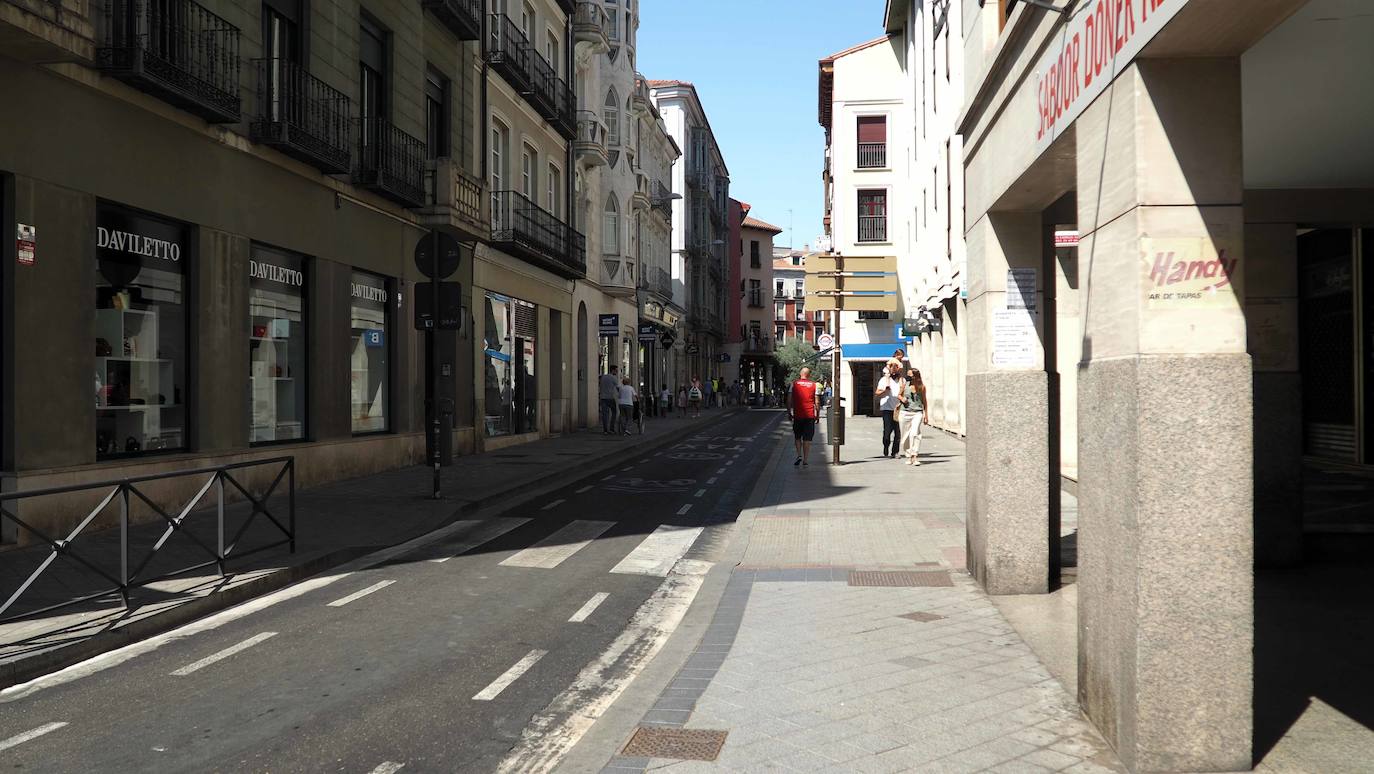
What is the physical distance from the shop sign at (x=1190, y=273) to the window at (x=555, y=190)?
85.0 feet

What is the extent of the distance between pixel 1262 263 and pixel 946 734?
5782 millimetres

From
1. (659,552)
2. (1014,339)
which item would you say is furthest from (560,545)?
(1014,339)

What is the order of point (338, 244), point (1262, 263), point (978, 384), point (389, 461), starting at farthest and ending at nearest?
point (389, 461) → point (338, 244) → point (1262, 263) → point (978, 384)

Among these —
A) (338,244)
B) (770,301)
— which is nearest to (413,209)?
(338,244)

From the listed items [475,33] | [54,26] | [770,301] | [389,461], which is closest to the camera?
[54,26]

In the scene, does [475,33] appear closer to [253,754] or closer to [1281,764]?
[253,754]

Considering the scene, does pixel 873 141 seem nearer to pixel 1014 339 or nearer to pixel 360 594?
pixel 1014 339

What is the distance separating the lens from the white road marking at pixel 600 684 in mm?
4672

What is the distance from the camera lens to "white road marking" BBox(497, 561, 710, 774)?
4.67 meters

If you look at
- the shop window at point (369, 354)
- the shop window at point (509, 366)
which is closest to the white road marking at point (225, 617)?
the shop window at point (369, 354)

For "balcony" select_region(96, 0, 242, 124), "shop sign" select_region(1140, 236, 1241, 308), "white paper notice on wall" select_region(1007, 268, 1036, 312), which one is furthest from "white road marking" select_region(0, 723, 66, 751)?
"balcony" select_region(96, 0, 242, 124)

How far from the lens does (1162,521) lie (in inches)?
159

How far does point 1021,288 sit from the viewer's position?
23.9 ft

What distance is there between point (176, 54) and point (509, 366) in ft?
46.2
